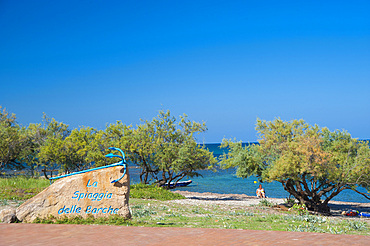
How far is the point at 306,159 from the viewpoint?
1925 centimetres

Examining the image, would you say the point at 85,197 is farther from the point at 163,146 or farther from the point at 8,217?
the point at 163,146

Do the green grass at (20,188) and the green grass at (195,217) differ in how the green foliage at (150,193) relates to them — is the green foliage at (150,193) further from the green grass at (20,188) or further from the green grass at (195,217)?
the green grass at (20,188)

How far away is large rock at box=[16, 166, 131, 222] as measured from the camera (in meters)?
10.0

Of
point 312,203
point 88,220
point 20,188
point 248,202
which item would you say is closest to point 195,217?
point 88,220

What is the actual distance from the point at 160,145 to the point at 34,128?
1528 cm

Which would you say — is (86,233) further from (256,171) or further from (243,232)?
(256,171)

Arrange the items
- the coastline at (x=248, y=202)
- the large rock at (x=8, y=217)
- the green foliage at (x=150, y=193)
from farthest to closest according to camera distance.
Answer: the coastline at (x=248, y=202)
the green foliage at (x=150, y=193)
the large rock at (x=8, y=217)

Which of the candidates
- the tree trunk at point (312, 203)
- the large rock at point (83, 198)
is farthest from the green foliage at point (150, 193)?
the large rock at point (83, 198)

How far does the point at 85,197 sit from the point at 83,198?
0.24 feet

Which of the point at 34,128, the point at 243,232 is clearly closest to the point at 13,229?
the point at 243,232

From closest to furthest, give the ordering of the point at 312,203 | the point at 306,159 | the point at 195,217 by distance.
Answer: the point at 195,217 → the point at 306,159 → the point at 312,203

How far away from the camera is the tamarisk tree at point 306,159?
19.4 metres

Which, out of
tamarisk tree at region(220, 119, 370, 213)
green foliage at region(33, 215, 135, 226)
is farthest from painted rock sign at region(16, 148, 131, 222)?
tamarisk tree at region(220, 119, 370, 213)

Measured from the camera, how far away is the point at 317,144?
64.0ft
